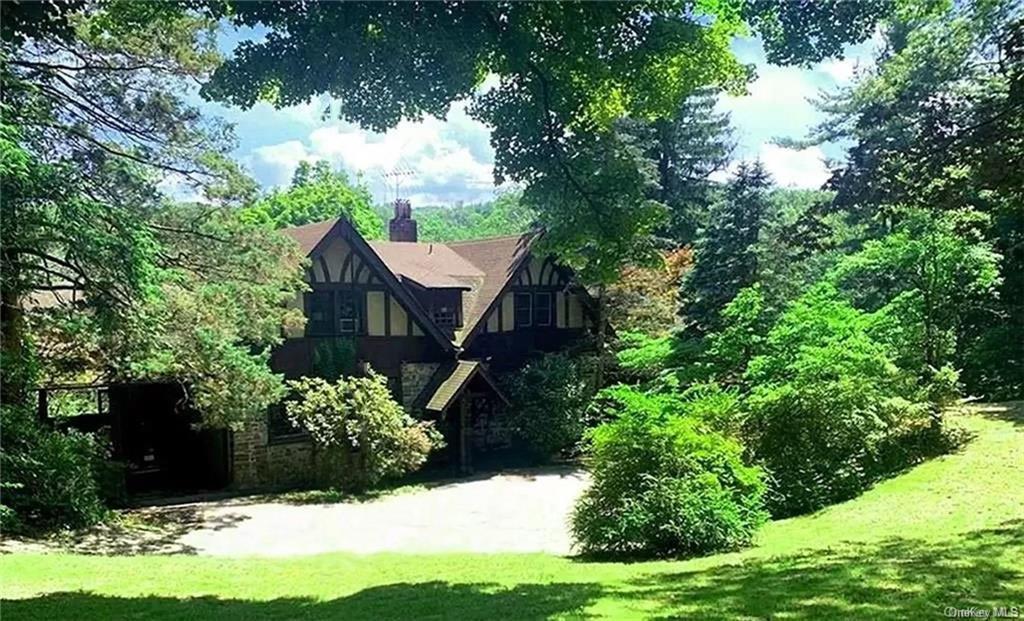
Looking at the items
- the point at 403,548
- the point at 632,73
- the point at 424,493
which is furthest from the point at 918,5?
the point at 424,493

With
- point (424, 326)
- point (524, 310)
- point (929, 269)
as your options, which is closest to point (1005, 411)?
point (929, 269)

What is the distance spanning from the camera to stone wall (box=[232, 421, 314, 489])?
19.6m

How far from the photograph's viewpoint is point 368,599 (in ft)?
22.7

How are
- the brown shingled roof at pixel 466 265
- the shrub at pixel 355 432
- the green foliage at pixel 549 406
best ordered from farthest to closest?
the brown shingled roof at pixel 466 265
the green foliage at pixel 549 406
the shrub at pixel 355 432

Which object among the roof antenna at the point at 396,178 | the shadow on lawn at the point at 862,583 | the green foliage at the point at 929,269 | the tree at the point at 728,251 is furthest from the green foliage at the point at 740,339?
the roof antenna at the point at 396,178

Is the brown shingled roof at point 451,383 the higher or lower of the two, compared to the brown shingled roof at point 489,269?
lower

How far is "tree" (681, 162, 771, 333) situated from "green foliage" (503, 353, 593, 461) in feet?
12.9

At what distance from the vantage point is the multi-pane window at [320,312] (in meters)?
20.9

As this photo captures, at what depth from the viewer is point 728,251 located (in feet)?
77.5

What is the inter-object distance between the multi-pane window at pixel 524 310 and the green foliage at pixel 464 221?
4650cm

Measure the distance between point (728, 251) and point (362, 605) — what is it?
1912cm

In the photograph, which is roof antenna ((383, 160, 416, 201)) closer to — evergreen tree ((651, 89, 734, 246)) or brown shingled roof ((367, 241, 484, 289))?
brown shingled roof ((367, 241, 484, 289))

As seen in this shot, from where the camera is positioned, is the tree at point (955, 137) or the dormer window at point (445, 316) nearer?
the tree at point (955, 137)

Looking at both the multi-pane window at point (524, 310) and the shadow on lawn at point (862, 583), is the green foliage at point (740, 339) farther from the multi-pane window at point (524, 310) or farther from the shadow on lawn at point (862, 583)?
the multi-pane window at point (524, 310)
